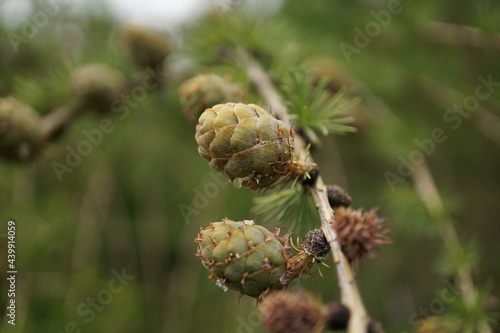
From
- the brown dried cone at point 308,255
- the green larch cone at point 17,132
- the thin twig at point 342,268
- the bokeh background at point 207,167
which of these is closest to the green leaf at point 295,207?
the thin twig at point 342,268

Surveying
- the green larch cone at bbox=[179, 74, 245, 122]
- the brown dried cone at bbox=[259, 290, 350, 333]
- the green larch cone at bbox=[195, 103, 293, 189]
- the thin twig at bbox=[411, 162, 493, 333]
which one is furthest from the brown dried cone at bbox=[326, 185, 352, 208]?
the thin twig at bbox=[411, 162, 493, 333]

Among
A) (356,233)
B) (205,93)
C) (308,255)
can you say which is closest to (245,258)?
(308,255)

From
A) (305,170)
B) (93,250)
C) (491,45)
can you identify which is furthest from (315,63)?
(93,250)

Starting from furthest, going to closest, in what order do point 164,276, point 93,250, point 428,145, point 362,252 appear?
point 164,276
point 93,250
point 428,145
point 362,252

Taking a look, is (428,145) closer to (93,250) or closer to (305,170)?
(305,170)

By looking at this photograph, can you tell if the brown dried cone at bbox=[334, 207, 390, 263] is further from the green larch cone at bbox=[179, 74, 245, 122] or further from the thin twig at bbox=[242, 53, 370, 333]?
the green larch cone at bbox=[179, 74, 245, 122]
